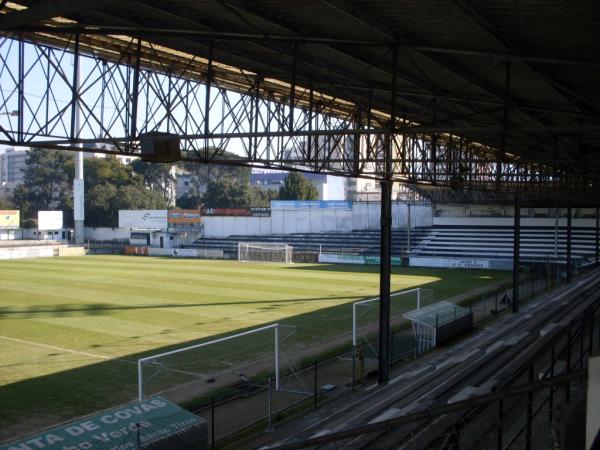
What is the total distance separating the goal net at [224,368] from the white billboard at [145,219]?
177 ft

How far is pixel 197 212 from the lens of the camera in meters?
75.2

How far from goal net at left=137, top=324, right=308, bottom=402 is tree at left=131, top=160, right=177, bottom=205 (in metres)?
92.8

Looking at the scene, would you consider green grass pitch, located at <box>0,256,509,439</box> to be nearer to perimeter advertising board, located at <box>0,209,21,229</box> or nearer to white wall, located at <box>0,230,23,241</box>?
perimeter advertising board, located at <box>0,209,21,229</box>

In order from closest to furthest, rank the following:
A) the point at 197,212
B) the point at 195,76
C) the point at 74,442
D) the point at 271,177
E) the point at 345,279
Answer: the point at 74,442 → the point at 195,76 → the point at 345,279 → the point at 197,212 → the point at 271,177

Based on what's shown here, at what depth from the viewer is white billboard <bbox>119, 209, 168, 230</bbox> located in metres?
73.9

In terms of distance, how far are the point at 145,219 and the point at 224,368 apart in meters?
59.2

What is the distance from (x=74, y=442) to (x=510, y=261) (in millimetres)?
45290

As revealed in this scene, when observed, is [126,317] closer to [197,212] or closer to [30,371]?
[30,371]

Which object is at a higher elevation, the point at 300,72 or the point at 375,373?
the point at 300,72

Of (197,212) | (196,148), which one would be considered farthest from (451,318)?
(197,212)

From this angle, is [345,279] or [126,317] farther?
[345,279]

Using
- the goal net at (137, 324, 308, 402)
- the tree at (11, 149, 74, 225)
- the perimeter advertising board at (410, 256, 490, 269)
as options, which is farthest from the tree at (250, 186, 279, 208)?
the goal net at (137, 324, 308, 402)

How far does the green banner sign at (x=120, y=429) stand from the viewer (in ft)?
29.1

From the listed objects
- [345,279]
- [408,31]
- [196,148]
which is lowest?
[345,279]
